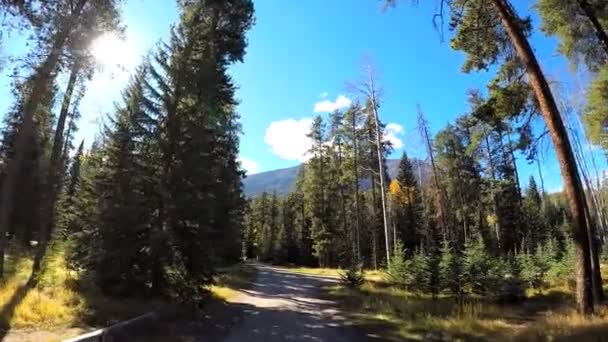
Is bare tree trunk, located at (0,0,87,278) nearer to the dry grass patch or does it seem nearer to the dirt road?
the dirt road

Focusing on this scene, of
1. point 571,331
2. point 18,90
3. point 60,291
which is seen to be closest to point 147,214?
point 60,291

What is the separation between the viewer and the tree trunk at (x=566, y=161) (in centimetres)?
954

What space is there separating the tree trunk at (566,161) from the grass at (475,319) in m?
0.60

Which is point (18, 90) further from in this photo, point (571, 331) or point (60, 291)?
point (571, 331)

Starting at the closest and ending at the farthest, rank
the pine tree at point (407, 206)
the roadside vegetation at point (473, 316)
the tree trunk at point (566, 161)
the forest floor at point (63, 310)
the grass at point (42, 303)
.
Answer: the roadside vegetation at point (473, 316), the forest floor at point (63, 310), the grass at point (42, 303), the tree trunk at point (566, 161), the pine tree at point (407, 206)

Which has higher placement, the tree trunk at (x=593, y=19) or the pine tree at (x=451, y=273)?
the tree trunk at (x=593, y=19)

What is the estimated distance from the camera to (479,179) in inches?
1897

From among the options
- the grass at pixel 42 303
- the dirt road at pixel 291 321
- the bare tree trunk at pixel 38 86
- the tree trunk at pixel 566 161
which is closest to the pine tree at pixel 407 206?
the dirt road at pixel 291 321

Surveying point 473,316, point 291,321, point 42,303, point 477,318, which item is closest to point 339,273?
point 291,321

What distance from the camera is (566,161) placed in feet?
33.9

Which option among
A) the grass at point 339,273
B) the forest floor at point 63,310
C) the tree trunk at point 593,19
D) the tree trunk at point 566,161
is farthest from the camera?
the grass at point 339,273

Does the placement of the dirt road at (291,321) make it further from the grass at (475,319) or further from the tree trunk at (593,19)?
the tree trunk at (593,19)

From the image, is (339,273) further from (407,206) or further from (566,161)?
(407,206)

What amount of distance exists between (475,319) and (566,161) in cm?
446
